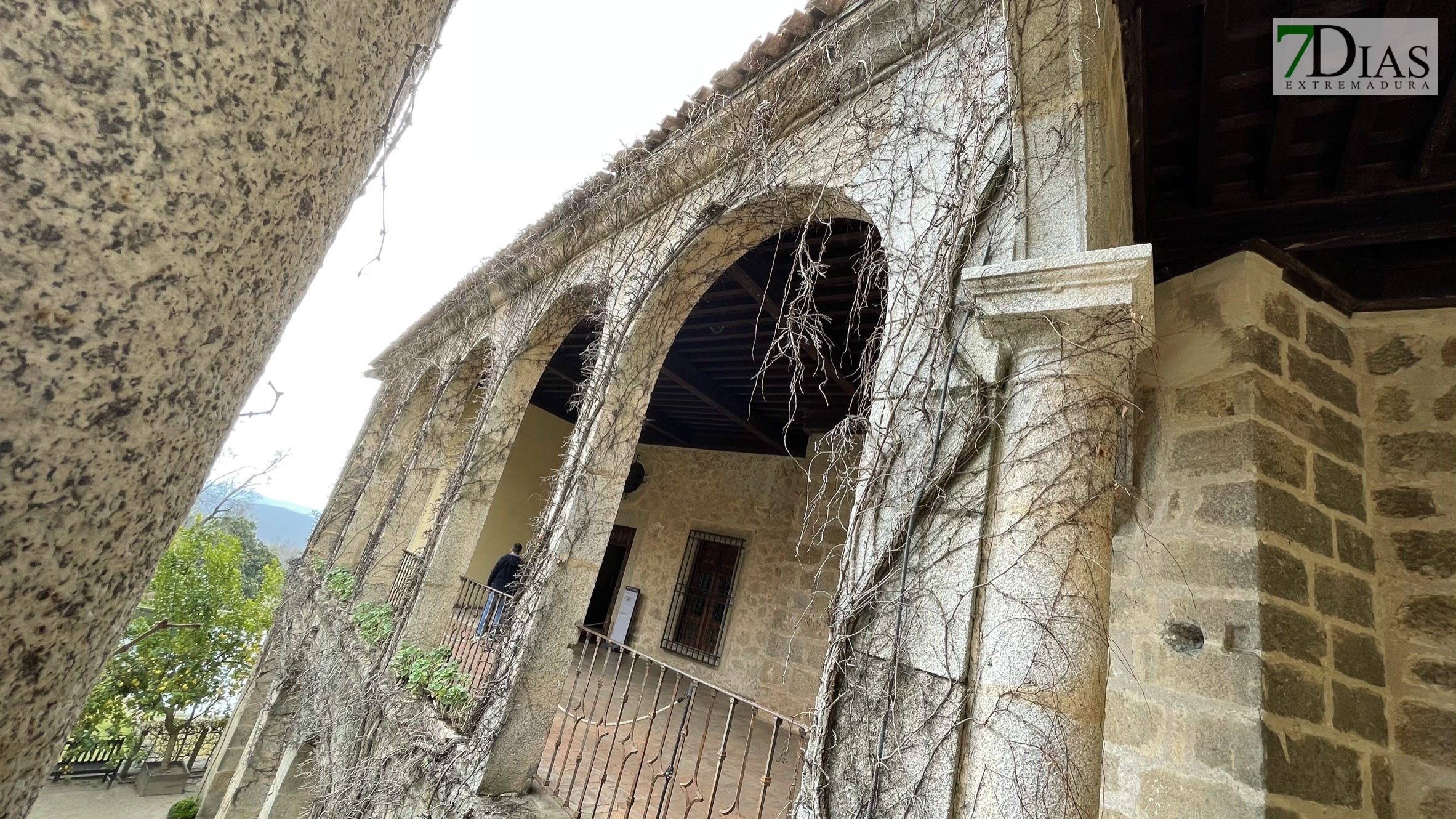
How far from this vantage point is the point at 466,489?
15.3ft

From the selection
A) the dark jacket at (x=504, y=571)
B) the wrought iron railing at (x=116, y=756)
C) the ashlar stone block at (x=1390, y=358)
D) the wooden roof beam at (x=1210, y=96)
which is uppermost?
the wooden roof beam at (x=1210, y=96)

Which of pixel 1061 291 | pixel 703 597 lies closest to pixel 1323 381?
pixel 1061 291

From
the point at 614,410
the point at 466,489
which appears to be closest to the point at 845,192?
the point at 614,410

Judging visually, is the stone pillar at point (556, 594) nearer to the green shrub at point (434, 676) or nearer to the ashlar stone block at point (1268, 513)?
the green shrub at point (434, 676)

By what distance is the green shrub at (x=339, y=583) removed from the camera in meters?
6.58

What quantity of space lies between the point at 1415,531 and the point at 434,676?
500 centimetres

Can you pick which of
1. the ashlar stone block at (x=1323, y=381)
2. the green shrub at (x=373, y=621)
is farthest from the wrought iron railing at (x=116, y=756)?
the ashlar stone block at (x=1323, y=381)

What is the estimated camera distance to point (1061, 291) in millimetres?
1499

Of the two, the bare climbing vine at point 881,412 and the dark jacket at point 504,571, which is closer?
the bare climbing vine at point 881,412

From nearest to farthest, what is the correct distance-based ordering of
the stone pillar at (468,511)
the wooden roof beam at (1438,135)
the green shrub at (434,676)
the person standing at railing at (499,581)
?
the wooden roof beam at (1438,135), the green shrub at (434,676), the stone pillar at (468,511), the person standing at railing at (499,581)

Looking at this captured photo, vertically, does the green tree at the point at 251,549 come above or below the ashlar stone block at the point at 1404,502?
below

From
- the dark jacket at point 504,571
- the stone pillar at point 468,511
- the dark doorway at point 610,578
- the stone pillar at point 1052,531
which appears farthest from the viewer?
the dark doorway at point 610,578

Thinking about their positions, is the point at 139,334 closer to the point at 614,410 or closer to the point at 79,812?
the point at 614,410

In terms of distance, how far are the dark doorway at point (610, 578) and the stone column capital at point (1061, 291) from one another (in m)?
8.50
